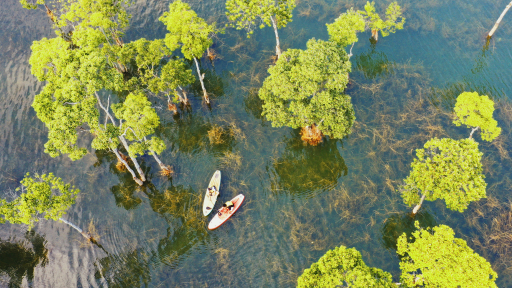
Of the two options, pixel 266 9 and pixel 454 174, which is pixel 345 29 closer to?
pixel 266 9

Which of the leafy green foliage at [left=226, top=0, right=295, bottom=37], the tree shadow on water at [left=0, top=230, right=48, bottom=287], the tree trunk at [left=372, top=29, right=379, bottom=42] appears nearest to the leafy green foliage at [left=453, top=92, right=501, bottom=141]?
the tree trunk at [left=372, top=29, right=379, bottom=42]

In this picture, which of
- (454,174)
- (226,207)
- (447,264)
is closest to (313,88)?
(454,174)

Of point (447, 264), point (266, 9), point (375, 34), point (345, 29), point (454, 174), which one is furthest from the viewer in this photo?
point (375, 34)

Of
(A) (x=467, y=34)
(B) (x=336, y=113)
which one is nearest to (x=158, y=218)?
(B) (x=336, y=113)

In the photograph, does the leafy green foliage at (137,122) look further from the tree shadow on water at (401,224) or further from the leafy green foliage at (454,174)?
the leafy green foliage at (454,174)

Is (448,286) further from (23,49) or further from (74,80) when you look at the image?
(23,49)

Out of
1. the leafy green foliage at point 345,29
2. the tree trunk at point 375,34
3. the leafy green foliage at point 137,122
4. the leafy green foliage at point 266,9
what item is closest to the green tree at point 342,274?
the leafy green foliage at point 137,122
